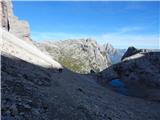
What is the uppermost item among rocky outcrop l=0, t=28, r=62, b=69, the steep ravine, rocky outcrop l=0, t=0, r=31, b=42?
rocky outcrop l=0, t=0, r=31, b=42

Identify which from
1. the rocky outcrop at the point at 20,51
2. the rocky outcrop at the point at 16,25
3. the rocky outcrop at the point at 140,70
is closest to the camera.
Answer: the rocky outcrop at the point at 20,51

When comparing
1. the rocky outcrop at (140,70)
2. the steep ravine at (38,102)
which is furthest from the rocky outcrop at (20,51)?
the rocky outcrop at (140,70)

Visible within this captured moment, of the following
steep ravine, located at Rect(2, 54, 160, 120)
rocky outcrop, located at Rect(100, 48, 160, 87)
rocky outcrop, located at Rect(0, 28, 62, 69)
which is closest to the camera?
steep ravine, located at Rect(2, 54, 160, 120)

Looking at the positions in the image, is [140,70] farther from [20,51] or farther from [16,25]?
[20,51]

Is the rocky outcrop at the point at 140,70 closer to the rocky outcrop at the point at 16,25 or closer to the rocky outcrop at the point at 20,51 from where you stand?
the rocky outcrop at the point at 16,25

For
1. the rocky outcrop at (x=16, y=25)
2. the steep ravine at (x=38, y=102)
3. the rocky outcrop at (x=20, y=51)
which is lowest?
the steep ravine at (x=38, y=102)

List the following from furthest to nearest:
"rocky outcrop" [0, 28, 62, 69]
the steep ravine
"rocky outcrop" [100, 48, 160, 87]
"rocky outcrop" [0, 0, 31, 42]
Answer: "rocky outcrop" [0, 0, 31, 42], "rocky outcrop" [100, 48, 160, 87], "rocky outcrop" [0, 28, 62, 69], the steep ravine

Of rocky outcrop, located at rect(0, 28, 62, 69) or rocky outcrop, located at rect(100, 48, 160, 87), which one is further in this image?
rocky outcrop, located at rect(100, 48, 160, 87)

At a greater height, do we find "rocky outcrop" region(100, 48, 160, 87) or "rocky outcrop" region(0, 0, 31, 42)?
"rocky outcrop" region(0, 0, 31, 42)

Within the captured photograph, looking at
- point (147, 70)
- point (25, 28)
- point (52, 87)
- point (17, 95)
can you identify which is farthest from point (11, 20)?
point (17, 95)

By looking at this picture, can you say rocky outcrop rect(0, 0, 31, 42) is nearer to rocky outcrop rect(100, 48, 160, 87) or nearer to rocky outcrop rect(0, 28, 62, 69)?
rocky outcrop rect(100, 48, 160, 87)

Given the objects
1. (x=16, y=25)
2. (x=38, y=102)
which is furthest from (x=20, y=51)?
(x=16, y=25)

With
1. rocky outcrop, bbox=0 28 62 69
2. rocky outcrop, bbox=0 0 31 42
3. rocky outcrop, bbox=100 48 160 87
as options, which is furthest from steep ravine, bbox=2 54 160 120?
rocky outcrop, bbox=0 0 31 42

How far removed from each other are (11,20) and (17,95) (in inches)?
2710
